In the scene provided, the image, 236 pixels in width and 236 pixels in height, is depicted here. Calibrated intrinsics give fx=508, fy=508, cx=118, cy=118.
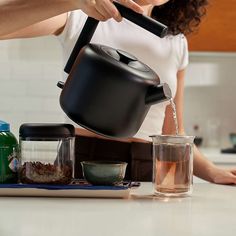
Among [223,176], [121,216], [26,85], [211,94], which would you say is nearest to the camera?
[121,216]

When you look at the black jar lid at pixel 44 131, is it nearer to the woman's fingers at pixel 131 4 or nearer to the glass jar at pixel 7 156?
the glass jar at pixel 7 156

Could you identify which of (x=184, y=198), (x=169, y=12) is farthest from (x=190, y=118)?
(x=184, y=198)

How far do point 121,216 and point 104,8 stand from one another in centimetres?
38

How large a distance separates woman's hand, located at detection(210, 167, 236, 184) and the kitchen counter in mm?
234

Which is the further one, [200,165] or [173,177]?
[200,165]

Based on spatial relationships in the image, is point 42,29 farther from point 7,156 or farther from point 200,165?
point 200,165

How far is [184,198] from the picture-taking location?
1.01 metres

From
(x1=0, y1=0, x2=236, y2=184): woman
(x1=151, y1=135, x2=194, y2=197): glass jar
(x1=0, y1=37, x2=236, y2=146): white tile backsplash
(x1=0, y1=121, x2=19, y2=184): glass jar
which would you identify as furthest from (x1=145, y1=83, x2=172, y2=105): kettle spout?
(x1=0, y1=37, x2=236, y2=146): white tile backsplash

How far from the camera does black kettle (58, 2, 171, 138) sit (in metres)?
0.89

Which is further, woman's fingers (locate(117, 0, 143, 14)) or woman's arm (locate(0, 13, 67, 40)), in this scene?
woman's arm (locate(0, 13, 67, 40))

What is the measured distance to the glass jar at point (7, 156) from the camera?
40.8 inches

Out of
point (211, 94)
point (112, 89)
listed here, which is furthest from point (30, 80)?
point (112, 89)

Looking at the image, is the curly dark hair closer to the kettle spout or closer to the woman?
the woman

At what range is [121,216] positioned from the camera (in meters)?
0.81
